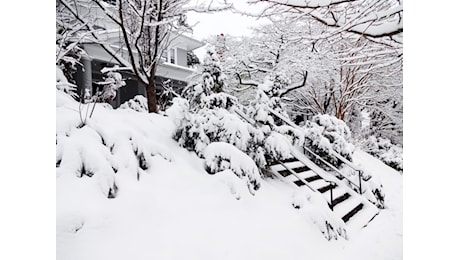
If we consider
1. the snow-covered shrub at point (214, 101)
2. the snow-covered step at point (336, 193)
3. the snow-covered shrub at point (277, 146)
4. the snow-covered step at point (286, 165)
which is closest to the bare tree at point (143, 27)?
the snow-covered shrub at point (214, 101)

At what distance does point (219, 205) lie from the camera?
1635mm

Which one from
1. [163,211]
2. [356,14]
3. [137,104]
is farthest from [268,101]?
[163,211]

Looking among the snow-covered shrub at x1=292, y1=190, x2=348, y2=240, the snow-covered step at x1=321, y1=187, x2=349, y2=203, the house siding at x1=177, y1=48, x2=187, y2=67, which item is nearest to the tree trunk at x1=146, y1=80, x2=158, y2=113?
the house siding at x1=177, y1=48, x2=187, y2=67

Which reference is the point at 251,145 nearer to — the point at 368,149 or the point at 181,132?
the point at 181,132

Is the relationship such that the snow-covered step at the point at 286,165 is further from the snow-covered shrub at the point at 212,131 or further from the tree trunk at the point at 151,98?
the tree trunk at the point at 151,98

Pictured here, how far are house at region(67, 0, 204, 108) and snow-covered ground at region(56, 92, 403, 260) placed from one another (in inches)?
16.7

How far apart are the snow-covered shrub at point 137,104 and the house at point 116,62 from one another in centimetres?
14

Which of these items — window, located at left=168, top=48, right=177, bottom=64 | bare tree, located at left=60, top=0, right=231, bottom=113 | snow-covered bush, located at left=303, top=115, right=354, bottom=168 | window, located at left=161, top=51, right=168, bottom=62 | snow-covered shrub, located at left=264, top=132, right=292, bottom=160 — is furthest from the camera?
window, located at left=168, top=48, right=177, bottom=64

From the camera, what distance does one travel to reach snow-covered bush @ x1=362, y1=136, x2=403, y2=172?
163 centimetres

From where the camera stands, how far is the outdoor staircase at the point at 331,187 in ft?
8.03

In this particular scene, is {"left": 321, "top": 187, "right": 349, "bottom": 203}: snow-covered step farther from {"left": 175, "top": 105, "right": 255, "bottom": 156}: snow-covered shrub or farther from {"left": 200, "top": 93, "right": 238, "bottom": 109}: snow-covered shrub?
{"left": 200, "top": 93, "right": 238, "bottom": 109}: snow-covered shrub

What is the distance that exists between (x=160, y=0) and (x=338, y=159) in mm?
2660

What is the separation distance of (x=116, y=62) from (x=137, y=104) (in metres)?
0.48

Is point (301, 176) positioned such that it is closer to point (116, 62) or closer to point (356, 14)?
point (356, 14)
